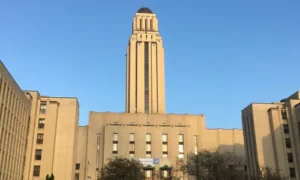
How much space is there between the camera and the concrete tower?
104875mm

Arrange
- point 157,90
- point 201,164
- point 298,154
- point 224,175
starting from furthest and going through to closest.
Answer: point 157,90
point 298,154
point 201,164
point 224,175

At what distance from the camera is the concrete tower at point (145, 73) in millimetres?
104875

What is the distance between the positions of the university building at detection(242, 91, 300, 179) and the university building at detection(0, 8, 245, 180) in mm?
17604

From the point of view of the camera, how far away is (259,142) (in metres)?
69.9

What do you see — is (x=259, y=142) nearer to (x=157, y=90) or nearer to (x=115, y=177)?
(x=115, y=177)

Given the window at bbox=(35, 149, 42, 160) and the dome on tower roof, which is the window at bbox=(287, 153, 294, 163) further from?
the dome on tower roof

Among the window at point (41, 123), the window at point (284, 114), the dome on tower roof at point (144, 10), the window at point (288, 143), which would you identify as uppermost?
the dome on tower roof at point (144, 10)

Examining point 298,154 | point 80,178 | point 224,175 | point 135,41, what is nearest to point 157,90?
point 135,41

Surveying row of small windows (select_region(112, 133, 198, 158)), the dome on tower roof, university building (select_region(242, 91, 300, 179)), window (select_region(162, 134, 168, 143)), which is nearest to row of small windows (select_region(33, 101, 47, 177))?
row of small windows (select_region(112, 133, 198, 158))

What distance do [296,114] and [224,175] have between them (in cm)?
2763

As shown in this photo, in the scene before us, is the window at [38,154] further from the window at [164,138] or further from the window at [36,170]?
the window at [164,138]

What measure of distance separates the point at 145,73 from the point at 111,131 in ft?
82.2

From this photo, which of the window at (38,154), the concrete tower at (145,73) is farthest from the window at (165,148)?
the window at (38,154)

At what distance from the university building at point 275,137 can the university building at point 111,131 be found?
1760 centimetres
